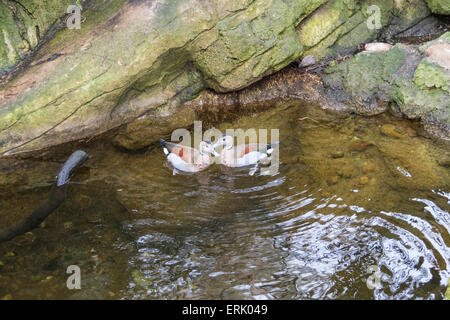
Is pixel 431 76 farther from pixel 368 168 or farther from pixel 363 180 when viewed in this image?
pixel 363 180

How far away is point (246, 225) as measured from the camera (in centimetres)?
484

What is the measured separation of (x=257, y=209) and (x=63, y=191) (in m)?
2.45

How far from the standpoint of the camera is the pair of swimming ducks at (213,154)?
582 centimetres

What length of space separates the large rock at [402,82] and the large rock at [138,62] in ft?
3.19

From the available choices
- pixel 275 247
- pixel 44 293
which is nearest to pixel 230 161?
pixel 275 247

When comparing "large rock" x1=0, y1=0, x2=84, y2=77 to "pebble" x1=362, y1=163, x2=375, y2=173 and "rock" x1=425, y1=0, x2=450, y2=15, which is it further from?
"rock" x1=425, y1=0, x2=450, y2=15

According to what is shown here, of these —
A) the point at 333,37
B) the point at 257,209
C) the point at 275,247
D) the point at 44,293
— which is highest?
the point at 333,37

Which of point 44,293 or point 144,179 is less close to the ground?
point 144,179

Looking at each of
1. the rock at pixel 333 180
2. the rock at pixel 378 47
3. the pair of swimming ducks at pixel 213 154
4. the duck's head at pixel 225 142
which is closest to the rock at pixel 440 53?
the rock at pixel 378 47

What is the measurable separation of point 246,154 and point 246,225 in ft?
4.38

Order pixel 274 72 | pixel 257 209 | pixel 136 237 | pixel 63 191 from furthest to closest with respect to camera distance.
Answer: pixel 274 72 < pixel 63 191 < pixel 257 209 < pixel 136 237

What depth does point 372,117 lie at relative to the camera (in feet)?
22.6

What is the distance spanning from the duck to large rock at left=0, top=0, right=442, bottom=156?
672 mm
